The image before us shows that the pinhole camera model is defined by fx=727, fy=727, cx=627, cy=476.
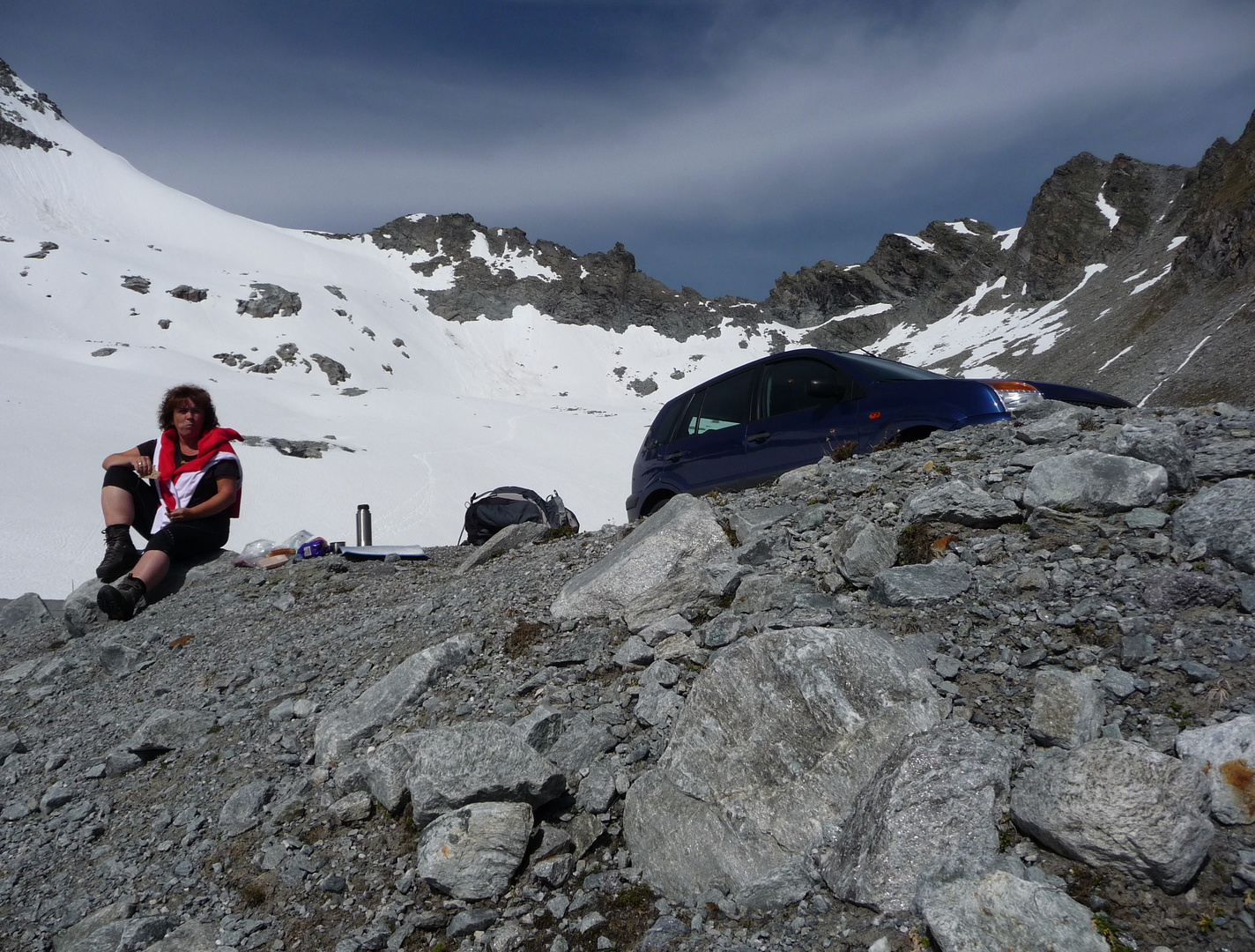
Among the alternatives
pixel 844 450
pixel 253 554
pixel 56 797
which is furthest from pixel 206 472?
pixel 844 450

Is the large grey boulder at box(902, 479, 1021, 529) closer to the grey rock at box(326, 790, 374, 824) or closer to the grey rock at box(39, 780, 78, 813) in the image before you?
the grey rock at box(326, 790, 374, 824)

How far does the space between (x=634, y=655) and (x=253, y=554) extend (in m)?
7.51

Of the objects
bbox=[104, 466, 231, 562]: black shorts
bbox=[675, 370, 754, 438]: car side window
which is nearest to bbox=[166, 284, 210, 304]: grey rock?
bbox=[104, 466, 231, 562]: black shorts

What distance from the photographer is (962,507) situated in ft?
15.1

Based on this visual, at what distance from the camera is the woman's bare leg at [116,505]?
27.7 ft

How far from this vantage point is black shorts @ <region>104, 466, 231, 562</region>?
28.3ft

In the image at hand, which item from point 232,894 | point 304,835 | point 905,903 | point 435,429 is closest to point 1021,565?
point 905,903

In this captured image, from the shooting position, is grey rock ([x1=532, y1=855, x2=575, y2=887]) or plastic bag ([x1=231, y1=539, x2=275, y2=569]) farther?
plastic bag ([x1=231, y1=539, x2=275, y2=569])

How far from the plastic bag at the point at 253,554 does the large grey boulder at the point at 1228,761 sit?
31.5 feet

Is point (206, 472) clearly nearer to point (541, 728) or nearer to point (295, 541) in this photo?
point (295, 541)

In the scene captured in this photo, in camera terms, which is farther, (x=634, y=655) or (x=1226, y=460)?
(x=634, y=655)

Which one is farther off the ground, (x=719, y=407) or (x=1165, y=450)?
(x=719, y=407)

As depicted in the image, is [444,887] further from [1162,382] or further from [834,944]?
[1162,382]

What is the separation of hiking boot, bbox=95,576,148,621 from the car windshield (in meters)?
8.12
